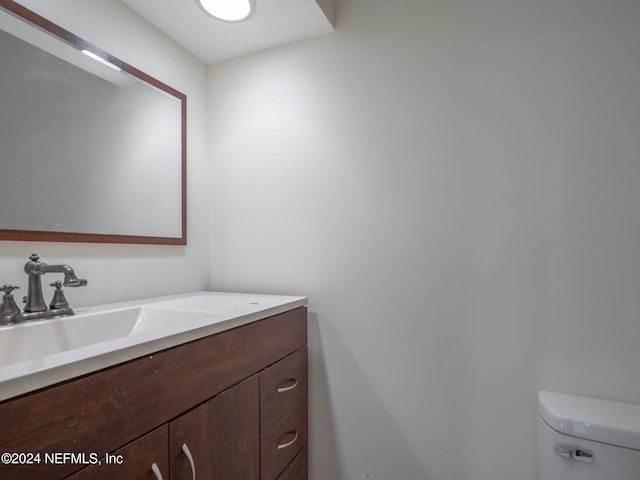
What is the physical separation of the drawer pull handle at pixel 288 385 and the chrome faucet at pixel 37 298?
0.71 metres

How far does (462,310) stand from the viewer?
3.76 ft

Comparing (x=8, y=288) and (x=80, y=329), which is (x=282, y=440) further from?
(x=8, y=288)

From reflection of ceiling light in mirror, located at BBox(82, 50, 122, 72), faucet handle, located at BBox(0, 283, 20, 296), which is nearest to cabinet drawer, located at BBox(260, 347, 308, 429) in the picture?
faucet handle, located at BBox(0, 283, 20, 296)

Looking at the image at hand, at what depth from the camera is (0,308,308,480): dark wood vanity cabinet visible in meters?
0.50

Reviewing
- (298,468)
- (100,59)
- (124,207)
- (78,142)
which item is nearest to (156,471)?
(298,468)

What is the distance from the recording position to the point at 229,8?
122cm

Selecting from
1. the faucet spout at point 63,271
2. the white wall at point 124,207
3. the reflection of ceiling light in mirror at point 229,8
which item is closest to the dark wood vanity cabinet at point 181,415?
the faucet spout at point 63,271

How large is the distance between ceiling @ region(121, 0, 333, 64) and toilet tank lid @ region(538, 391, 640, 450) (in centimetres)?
162

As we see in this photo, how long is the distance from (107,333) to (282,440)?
70cm

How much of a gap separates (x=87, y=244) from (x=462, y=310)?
1358mm

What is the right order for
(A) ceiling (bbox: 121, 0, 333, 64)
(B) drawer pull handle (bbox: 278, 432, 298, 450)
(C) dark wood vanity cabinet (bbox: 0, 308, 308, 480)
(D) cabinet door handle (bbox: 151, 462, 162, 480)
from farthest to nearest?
(A) ceiling (bbox: 121, 0, 333, 64), (B) drawer pull handle (bbox: 278, 432, 298, 450), (D) cabinet door handle (bbox: 151, 462, 162, 480), (C) dark wood vanity cabinet (bbox: 0, 308, 308, 480)

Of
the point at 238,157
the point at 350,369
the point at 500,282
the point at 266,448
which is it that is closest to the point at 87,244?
the point at 238,157

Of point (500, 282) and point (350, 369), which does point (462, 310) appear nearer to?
point (500, 282)

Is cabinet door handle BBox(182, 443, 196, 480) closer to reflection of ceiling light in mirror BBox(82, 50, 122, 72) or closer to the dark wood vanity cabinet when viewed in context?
the dark wood vanity cabinet
